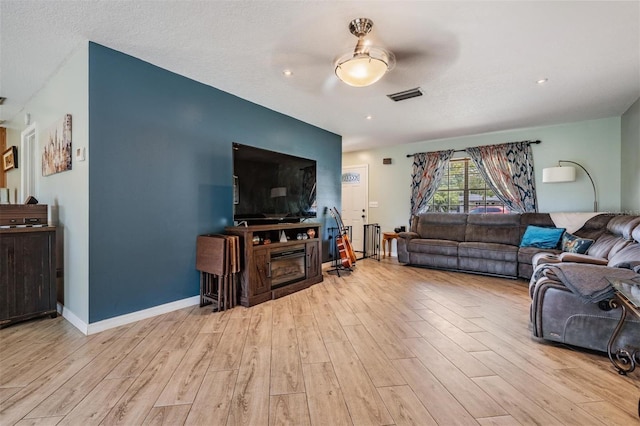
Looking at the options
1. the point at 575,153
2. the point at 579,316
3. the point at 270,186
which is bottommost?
the point at 579,316

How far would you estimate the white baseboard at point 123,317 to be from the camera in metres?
2.46

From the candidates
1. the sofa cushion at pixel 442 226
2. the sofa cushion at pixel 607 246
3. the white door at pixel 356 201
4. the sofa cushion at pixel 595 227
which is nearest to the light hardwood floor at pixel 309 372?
the sofa cushion at pixel 607 246

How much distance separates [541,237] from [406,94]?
9.60 ft

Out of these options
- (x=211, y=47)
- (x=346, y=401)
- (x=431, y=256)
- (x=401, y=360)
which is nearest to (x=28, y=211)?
(x=211, y=47)

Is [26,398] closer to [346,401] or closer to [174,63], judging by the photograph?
[346,401]

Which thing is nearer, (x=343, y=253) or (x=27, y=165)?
(x=27, y=165)

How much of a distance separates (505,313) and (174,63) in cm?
411

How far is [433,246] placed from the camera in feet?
16.6

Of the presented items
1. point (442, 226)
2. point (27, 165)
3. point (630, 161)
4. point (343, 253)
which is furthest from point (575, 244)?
point (27, 165)

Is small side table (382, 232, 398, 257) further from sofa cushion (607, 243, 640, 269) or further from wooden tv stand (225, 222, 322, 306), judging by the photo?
sofa cushion (607, 243, 640, 269)

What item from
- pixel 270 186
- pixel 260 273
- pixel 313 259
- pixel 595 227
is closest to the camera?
pixel 260 273

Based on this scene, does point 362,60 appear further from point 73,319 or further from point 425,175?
point 425,175

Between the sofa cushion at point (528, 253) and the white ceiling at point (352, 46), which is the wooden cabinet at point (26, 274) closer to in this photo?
the white ceiling at point (352, 46)

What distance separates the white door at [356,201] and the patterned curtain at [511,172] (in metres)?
2.41
